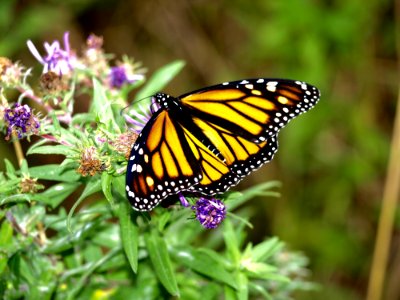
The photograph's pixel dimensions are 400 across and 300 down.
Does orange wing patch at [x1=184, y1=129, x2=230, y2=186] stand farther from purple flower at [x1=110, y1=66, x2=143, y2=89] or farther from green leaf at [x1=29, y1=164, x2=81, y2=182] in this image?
purple flower at [x1=110, y1=66, x2=143, y2=89]

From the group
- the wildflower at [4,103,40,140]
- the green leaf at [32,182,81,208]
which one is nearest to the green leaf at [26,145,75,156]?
the wildflower at [4,103,40,140]

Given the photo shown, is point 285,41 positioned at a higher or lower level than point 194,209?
higher

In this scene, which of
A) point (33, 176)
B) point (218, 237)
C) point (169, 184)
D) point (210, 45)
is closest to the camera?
point (169, 184)

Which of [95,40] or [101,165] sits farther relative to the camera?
[95,40]

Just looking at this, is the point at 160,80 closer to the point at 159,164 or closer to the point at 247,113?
the point at 247,113

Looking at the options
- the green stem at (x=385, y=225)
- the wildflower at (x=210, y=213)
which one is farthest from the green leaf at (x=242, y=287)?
the green stem at (x=385, y=225)

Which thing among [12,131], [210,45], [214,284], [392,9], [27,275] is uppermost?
[210,45]

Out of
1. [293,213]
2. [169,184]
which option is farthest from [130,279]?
[293,213]

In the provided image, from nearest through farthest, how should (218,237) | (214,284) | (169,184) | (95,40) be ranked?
(169,184) < (214,284) < (95,40) < (218,237)

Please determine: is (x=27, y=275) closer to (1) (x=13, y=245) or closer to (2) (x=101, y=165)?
(1) (x=13, y=245)
